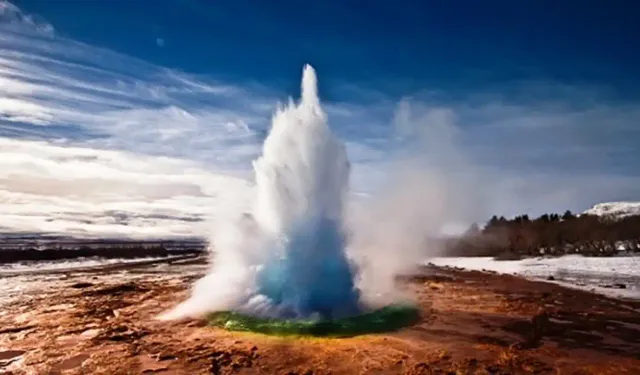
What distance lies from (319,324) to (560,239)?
2136 inches

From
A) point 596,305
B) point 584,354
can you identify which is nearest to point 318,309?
point 584,354

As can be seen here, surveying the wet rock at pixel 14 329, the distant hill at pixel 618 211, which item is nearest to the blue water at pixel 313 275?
the wet rock at pixel 14 329

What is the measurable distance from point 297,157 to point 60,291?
14.9 metres

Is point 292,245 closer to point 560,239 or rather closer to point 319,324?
point 319,324

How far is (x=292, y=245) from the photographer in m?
14.6

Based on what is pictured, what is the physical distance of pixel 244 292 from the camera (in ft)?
47.8

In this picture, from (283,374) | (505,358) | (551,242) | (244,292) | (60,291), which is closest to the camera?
(283,374)

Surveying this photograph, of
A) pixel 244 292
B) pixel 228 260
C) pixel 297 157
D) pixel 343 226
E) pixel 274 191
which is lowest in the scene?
pixel 244 292

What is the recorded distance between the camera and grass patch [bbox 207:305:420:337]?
11.6 m

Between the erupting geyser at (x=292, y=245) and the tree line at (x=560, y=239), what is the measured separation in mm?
39896

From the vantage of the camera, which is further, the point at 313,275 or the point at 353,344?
the point at 313,275

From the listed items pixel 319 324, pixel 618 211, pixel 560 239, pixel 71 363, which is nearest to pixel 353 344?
pixel 319 324

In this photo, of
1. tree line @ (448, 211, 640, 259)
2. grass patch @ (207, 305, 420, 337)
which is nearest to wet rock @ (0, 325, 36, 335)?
grass patch @ (207, 305, 420, 337)

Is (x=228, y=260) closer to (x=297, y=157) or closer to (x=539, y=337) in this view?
(x=297, y=157)
